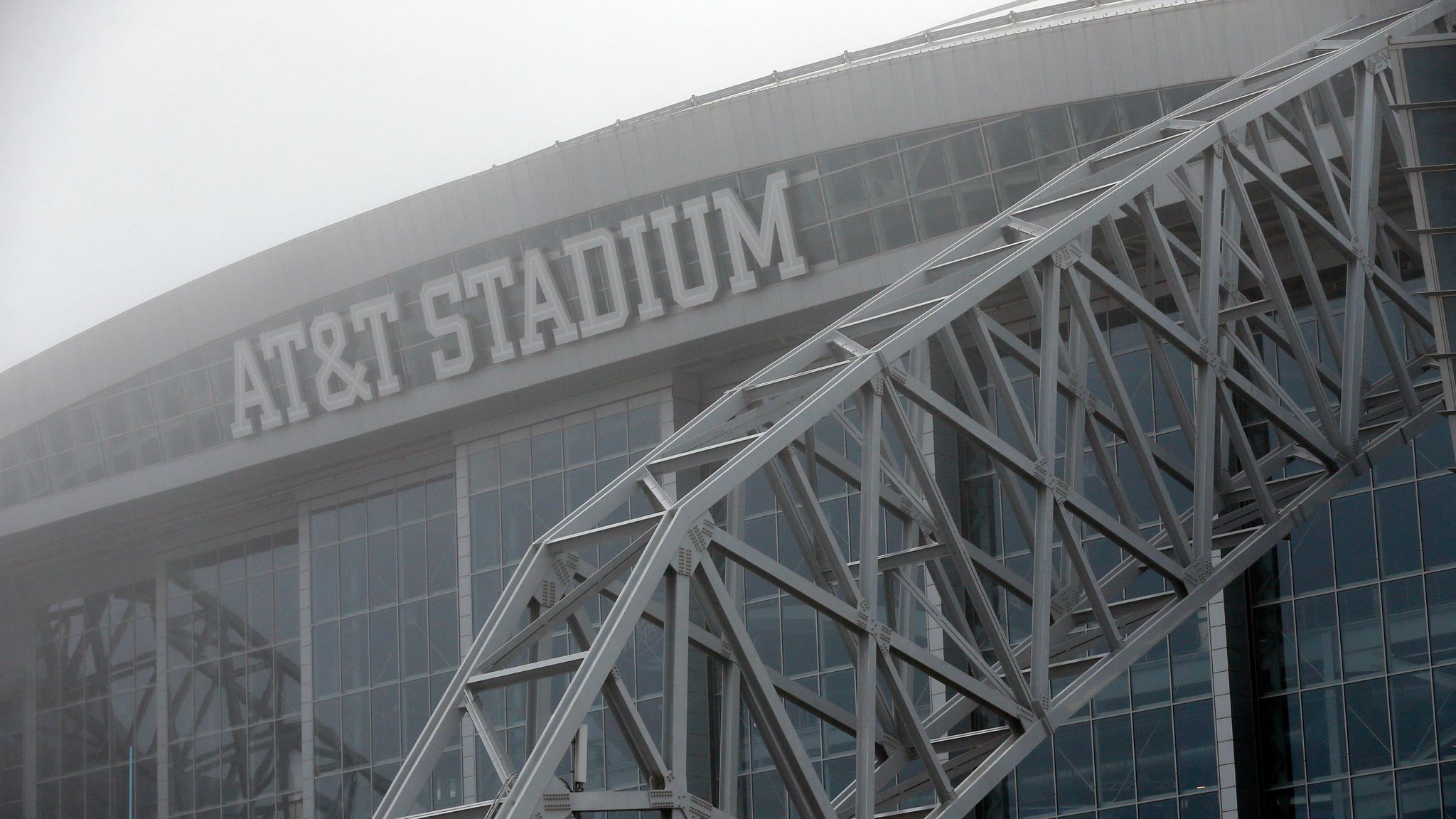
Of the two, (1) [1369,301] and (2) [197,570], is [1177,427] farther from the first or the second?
(2) [197,570]

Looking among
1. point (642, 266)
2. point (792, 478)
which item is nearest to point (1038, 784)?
point (642, 266)

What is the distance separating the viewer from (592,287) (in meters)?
44.4

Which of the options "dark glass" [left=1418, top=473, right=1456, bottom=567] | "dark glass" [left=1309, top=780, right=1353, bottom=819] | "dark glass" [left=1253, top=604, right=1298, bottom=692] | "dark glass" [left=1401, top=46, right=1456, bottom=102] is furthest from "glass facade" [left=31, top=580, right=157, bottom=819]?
"dark glass" [left=1401, top=46, right=1456, bottom=102]

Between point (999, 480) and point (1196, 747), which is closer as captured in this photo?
point (999, 480)

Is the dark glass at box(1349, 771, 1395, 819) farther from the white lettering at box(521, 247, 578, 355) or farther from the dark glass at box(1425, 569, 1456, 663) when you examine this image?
the white lettering at box(521, 247, 578, 355)

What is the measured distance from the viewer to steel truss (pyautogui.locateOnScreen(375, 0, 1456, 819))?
19344mm

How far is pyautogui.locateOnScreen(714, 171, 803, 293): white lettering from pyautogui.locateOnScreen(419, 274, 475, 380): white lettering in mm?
7495

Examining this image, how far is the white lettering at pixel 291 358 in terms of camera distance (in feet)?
160

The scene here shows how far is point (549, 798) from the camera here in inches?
706

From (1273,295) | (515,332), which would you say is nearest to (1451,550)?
(1273,295)

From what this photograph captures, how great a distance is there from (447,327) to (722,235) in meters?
8.00

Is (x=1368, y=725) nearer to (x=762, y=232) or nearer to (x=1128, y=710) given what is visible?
(x=1128, y=710)

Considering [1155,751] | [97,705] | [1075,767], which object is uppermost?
[97,705]

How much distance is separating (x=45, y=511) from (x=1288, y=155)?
3682 centimetres
